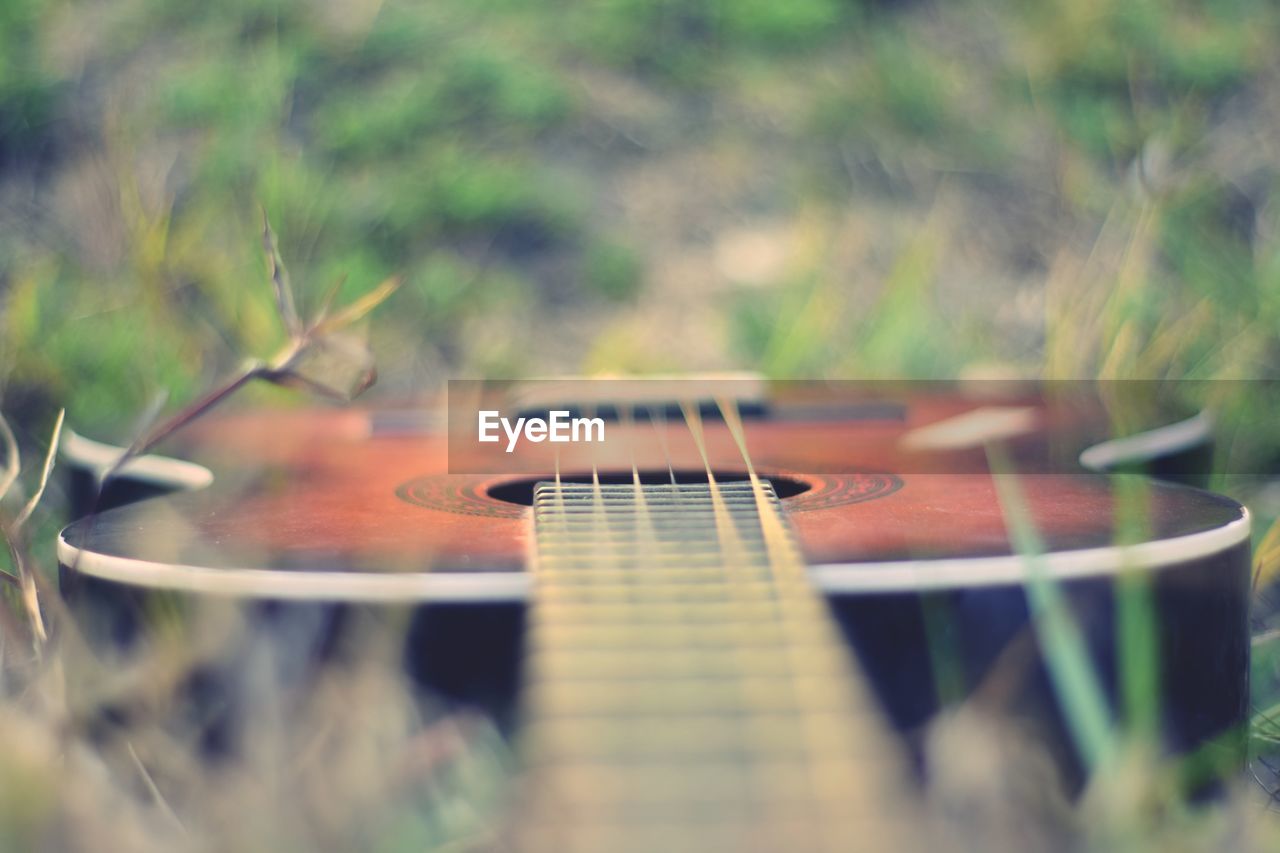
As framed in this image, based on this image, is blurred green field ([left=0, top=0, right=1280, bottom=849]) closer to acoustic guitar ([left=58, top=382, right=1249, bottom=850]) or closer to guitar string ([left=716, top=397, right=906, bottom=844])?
acoustic guitar ([left=58, top=382, right=1249, bottom=850])

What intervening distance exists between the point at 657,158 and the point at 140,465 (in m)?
1.21

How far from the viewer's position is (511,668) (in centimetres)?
44

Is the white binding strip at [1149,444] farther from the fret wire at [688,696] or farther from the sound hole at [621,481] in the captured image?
the fret wire at [688,696]

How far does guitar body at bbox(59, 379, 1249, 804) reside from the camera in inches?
17.5

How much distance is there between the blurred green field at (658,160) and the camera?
60.5 inches

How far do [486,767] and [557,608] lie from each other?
2.3 inches

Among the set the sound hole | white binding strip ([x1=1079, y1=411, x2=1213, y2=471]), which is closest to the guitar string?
the sound hole

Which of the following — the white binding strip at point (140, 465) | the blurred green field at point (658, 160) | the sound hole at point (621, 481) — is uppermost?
the blurred green field at point (658, 160)

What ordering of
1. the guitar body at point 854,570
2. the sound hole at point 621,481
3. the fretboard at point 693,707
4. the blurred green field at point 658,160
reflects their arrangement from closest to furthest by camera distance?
the fretboard at point 693,707 < the guitar body at point 854,570 < the sound hole at point 621,481 < the blurred green field at point 658,160

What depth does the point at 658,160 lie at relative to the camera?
1.85 m

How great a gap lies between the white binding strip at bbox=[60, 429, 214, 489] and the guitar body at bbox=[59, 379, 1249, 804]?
31 millimetres

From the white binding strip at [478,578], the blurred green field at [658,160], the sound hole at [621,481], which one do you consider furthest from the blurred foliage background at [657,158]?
the white binding strip at [478,578]

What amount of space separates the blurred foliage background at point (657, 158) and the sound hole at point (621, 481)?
2.30 feet

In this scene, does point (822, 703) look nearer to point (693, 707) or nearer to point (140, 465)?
point (693, 707)
